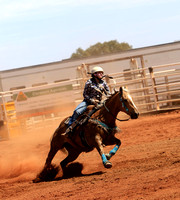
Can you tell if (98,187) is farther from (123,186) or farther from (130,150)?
(130,150)

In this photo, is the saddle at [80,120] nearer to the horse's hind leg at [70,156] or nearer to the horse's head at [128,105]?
the horse's hind leg at [70,156]

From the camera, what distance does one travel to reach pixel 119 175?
738 cm

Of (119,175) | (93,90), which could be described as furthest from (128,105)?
(119,175)

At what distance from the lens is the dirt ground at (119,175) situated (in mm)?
5957

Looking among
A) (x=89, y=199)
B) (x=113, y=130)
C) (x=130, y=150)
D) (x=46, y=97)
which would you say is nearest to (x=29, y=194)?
(x=89, y=199)

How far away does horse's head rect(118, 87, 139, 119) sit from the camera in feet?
25.8

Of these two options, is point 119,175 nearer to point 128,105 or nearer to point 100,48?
point 128,105

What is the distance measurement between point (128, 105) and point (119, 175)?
58.7 inches

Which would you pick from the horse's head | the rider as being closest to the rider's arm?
the rider

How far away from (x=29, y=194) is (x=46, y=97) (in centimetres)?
1250

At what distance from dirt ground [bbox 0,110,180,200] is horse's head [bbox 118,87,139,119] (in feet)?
3.64

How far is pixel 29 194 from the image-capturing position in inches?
279

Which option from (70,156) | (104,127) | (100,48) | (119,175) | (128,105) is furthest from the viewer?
(100,48)

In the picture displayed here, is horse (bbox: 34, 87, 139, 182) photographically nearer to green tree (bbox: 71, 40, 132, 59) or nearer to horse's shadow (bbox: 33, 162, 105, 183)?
horse's shadow (bbox: 33, 162, 105, 183)
